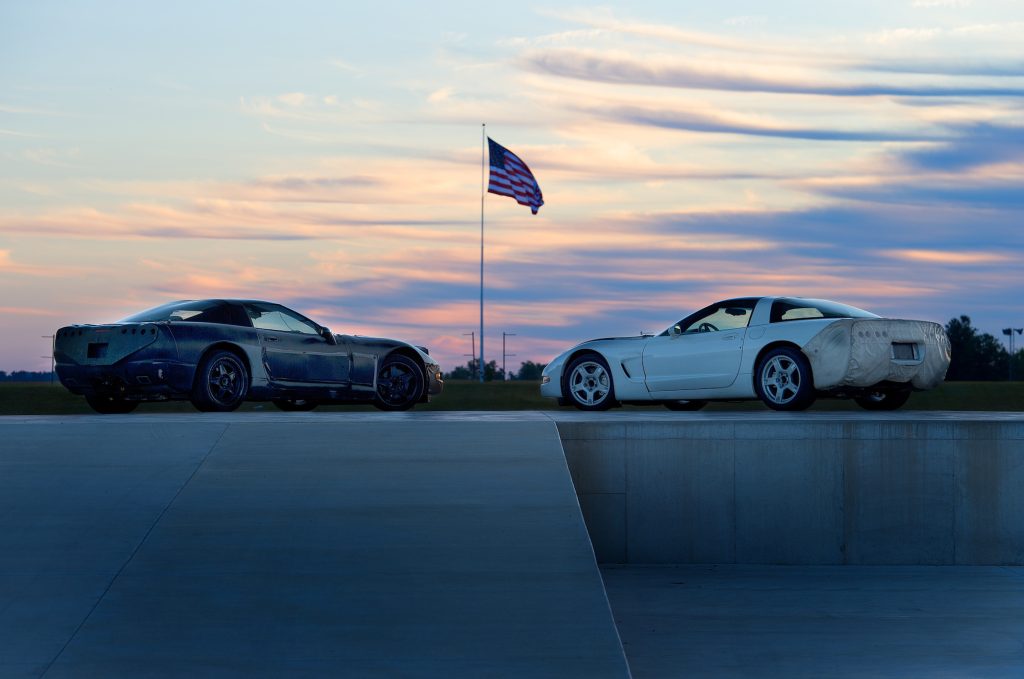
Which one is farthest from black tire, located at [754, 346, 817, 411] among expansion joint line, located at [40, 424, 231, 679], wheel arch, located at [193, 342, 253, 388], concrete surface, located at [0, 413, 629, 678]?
expansion joint line, located at [40, 424, 231, 679]

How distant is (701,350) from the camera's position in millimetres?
13867

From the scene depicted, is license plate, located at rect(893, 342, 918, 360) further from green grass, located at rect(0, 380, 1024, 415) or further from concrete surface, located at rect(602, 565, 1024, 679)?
green grass, located at rect(0, 380, 1024, 415)

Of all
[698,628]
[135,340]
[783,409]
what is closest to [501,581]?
[698,628]

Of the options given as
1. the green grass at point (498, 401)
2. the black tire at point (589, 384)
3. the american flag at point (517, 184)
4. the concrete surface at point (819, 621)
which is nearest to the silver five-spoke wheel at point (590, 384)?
the black tire at point (589, 384)

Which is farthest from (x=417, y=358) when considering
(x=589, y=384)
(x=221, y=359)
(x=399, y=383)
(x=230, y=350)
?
(x=221, y=359)

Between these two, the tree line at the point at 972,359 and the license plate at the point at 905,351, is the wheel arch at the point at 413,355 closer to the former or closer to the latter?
the license plate at the point at 905,351

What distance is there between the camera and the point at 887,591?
9.37m

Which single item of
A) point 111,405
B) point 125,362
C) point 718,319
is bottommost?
point 111,405

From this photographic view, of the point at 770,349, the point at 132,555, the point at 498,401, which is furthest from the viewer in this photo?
the point at 498,401

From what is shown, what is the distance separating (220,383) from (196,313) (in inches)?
35.3

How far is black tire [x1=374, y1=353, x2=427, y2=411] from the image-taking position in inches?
623

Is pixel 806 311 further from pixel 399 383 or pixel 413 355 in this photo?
pixel 399 383

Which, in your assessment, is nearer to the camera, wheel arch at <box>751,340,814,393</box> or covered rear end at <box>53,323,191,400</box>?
wheel arch at <box>751,340,814,393</box>

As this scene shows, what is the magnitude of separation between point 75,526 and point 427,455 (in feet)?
9.27
